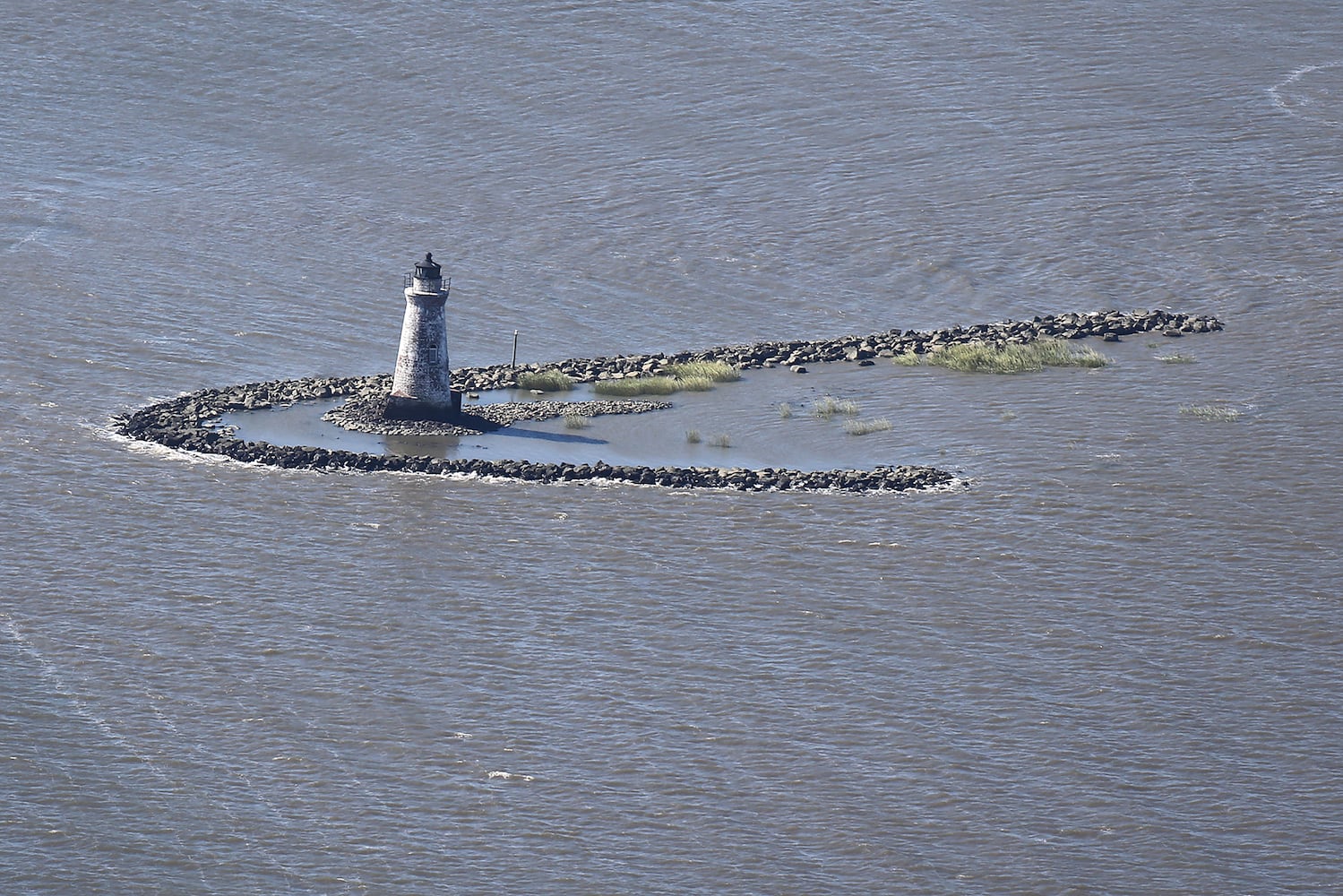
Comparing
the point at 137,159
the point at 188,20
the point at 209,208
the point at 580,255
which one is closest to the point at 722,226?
the point at 580,255

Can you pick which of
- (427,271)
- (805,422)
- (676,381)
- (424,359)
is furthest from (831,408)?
(427,271)

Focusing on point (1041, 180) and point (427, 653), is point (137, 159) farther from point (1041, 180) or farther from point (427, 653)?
point (427, 653)

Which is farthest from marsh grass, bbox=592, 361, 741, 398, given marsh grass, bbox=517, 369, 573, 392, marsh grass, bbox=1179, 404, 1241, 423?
marsh grass, bbox=1179, 404, 1241, 423

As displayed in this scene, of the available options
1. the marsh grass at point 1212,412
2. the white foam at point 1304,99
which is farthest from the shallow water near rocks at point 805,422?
the white foam at point 1304,99

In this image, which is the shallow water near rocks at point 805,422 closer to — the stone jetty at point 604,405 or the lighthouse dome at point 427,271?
the stone jetty at point 604,405

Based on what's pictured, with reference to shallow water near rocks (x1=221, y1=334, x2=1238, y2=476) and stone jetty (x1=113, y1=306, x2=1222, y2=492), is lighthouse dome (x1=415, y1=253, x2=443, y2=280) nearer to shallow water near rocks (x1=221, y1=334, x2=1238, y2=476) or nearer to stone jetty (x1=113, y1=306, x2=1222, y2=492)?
stone jetty (x1=113, y1=306, x2=1222, y2=492)

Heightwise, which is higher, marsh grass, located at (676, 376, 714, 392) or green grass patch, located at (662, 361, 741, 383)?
green grass patch, located at (662, 361, 741, 383)

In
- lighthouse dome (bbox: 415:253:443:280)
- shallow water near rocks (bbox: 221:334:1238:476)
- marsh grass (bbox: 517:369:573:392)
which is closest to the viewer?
shallow water near rocks (bbox: 221:334:1238:476)
